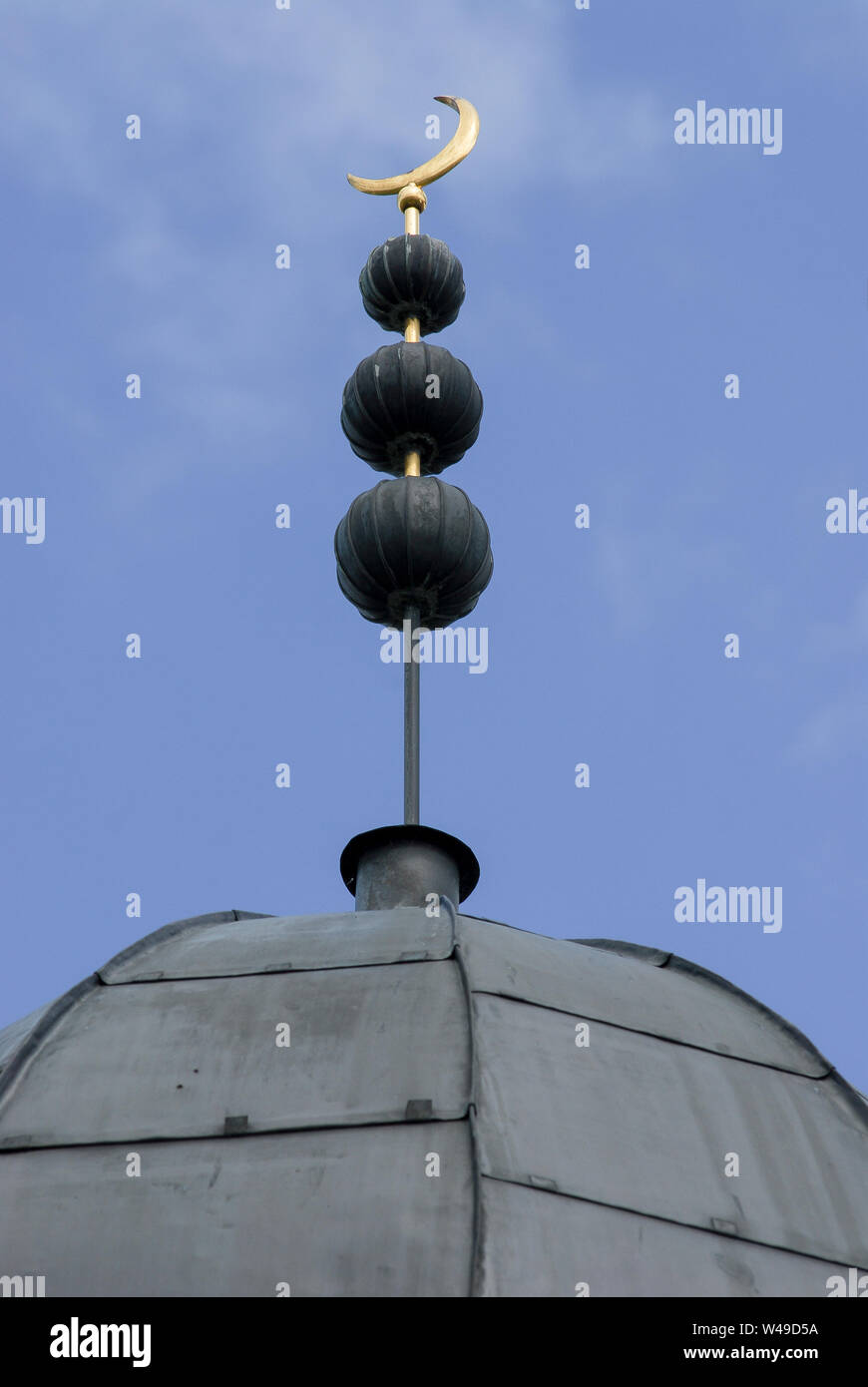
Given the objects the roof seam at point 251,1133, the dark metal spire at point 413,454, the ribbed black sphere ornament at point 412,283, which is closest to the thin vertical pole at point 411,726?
the dark metal spire at point 413,454

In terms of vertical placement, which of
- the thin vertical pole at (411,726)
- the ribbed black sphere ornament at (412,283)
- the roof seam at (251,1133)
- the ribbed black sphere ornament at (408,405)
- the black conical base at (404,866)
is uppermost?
the ribbed black sphere ornament at (412,283)

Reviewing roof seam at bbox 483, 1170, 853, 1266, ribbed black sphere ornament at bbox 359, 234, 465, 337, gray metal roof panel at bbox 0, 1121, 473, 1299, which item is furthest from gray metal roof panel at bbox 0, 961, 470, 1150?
ribbed black sphere ornament at bbox 359, 234, 465, 337

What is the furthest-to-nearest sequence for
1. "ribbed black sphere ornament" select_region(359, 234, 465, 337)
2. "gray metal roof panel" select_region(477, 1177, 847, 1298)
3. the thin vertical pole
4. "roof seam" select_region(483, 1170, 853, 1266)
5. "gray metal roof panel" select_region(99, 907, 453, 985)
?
"ribbed black sphere ornament" select_region(359, 234, 465, 337)
the thin vertical pole
"gray metal roof panel" select_region(99, 907, 453, 985)
"roof seam" select_region(483, 1170, 853, 1266)
"gray metal roof panel" select_region(477, 1177, 847, 1298)

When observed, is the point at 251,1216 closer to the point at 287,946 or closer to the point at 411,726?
the point at 287,946

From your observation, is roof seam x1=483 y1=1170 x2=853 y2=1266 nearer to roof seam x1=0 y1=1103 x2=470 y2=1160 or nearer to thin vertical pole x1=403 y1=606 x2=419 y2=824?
roof seam x1=0 y1=1103 x2=470 y2=1160

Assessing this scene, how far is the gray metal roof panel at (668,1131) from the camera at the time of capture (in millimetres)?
20062

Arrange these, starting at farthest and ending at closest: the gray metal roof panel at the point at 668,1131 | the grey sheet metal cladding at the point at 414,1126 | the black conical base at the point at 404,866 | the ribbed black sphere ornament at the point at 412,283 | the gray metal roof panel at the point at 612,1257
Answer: the ribbed black sphere ornament at the point at 412,283 → the black conical base at the point at 404,866 → the gray metal roof panel at the point at 668,1131 → the grey sheet metal cladding at the point at 414,1126 → the gray metal roof panel at the point at 612,1257

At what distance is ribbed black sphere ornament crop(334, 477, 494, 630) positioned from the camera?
91.7 ft

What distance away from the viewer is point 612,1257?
19.3 meters

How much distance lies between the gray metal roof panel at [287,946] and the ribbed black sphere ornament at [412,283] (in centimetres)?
901

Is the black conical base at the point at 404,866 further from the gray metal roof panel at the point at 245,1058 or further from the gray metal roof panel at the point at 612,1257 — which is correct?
the gray metal roof panel at the point at 612,1257

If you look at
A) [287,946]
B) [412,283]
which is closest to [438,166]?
[412,283]

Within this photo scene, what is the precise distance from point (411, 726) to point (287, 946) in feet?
15.6

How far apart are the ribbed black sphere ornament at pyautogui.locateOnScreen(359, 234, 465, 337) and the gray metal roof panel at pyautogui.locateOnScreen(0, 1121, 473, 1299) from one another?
12838 millimetres
